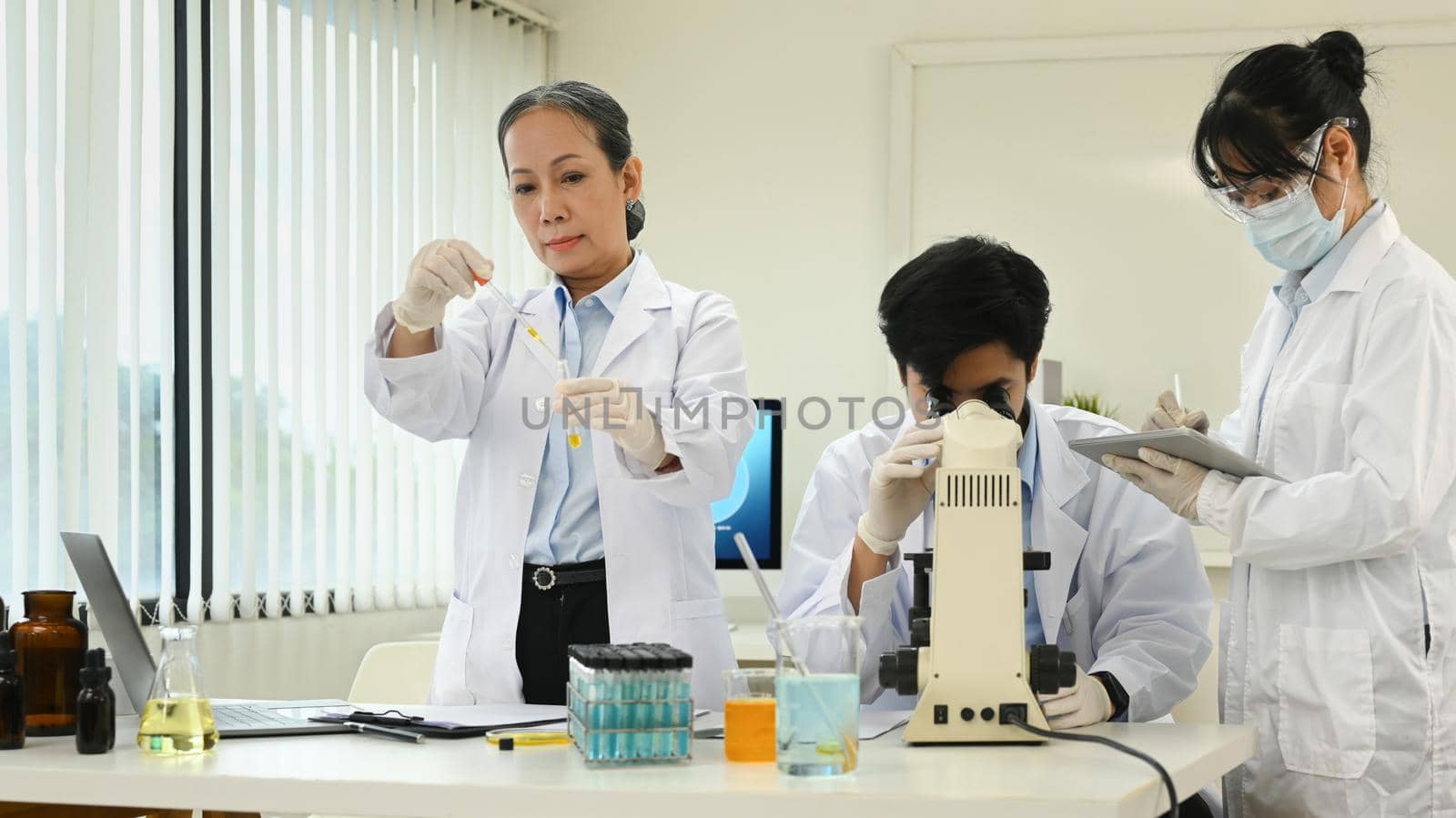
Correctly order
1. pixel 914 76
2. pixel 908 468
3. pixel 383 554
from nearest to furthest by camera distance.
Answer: pixel 908 468, pixel 383 554, pixel 914 76

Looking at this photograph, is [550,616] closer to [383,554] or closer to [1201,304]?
[383,554]

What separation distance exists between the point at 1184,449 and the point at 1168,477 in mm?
90

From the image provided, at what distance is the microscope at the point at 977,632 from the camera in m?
1.40

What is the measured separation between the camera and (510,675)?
177 cm

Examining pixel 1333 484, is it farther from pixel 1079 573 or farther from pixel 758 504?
pixel 758 504

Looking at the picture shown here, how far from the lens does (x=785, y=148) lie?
162 inches

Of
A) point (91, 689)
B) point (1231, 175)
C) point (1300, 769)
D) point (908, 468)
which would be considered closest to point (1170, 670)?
point (1300, 769)

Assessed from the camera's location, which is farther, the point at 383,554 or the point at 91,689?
the point at 383,554

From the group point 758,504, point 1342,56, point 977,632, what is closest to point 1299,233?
point 1342,56

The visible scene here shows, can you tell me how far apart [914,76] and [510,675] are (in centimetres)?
272

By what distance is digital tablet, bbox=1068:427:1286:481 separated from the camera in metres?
1.55

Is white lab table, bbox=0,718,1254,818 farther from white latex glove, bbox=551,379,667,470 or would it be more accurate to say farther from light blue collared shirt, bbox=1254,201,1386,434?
light blue collared shirt, bbox=1254,201,1386,434

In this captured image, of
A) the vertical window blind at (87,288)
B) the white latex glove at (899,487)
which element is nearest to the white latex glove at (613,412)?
the white latex glove at (899,487)

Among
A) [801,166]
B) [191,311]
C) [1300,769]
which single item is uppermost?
[801,166]
